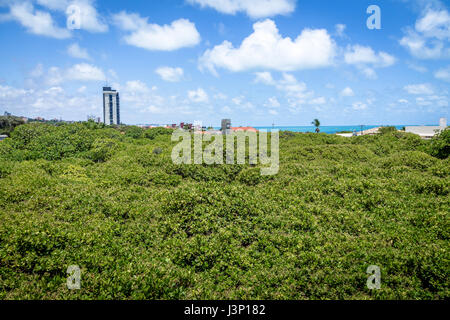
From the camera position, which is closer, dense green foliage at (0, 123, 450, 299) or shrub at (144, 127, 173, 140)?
dense green foliage at (0, 123, 450, 299)

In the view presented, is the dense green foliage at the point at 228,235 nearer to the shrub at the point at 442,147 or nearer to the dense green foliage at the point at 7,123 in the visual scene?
the shrub at the point at 442,147


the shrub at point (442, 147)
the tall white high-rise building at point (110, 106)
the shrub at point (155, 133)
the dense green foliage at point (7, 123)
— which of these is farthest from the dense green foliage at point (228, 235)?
the tall white high-rise building at point (110, 106)

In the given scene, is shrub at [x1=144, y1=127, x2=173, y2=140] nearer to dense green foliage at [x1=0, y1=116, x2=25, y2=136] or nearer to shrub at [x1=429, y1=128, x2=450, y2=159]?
dense green foliage at [x1=0, y1=116, x2=25, y2=136]

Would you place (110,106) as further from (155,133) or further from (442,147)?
(442,147)

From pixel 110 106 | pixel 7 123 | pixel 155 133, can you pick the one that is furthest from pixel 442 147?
pixel 110 106

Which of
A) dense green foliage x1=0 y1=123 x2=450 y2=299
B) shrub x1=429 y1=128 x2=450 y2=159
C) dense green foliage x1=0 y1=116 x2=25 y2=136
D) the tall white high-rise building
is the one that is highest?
the tall white high-rise building

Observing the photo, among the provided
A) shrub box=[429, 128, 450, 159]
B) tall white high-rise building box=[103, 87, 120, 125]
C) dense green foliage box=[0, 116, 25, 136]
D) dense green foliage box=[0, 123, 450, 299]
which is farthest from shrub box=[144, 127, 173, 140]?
tall white high-rise building box=[103, 87, 120, 125]
